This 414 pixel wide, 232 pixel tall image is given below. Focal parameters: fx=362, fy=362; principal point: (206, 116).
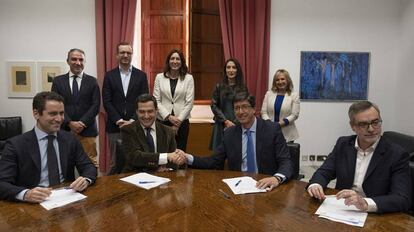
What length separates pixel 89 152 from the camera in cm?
394

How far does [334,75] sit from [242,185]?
365 centimetres

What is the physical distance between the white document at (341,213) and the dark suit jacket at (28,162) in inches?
53.5

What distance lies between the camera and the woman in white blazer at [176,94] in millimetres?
3963

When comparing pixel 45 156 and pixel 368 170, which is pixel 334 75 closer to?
pixel 368 170

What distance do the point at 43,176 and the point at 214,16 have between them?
4.04m

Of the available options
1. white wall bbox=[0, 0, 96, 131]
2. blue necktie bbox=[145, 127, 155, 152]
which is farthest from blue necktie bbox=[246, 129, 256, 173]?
white wall bbox=[0, 0, 96, 131]

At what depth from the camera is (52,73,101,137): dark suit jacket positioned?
3768 mm

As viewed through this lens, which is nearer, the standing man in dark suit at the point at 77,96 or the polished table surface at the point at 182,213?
the polished table surface at the point at 182,213

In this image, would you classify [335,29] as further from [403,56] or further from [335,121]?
[335,121]

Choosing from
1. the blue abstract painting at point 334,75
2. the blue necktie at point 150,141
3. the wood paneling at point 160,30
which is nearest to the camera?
the blue necktie at point 150,141

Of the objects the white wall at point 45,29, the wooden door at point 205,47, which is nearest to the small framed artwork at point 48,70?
the white wall at point 45,29

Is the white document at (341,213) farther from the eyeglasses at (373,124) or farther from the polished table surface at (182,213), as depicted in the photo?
the eyeglasses at (373,124)

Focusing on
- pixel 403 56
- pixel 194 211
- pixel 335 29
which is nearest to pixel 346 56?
pixel 335 29

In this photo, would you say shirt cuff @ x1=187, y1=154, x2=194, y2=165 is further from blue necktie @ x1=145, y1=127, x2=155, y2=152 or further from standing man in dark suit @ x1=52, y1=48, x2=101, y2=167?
standing man in dark suit @ x1=52, y1=48, x2=101, y2=167
